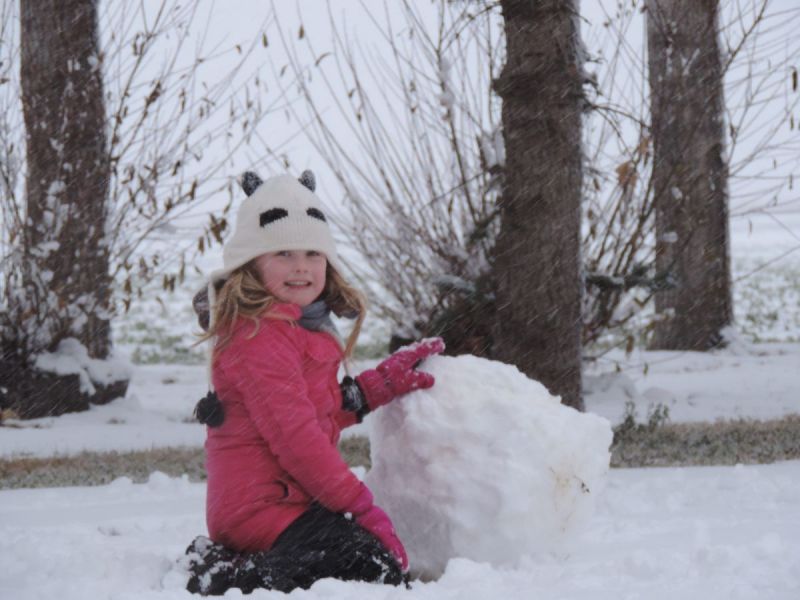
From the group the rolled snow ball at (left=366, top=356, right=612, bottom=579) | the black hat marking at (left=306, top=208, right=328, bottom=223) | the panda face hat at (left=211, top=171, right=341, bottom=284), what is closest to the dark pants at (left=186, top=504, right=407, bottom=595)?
the rolled snow ball at (left=366, top=356, right=612, bottom=579)

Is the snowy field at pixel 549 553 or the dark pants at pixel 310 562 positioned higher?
the dark pants at pixel 310 562

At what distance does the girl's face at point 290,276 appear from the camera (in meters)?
3.65

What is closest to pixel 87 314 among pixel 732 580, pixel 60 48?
pixel 60 48

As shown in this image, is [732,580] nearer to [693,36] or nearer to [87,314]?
[87,314]

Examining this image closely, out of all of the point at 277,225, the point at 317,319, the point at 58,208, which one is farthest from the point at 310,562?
the point at 58,208

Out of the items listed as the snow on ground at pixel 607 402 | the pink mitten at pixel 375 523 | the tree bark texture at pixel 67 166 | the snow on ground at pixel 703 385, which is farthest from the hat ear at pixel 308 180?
the tree bark texture at pixel 67 166

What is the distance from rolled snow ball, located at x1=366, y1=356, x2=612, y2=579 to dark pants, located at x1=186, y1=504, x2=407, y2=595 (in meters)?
0.32

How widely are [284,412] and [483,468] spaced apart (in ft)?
2.34

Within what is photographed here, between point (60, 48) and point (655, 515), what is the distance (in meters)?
5.99

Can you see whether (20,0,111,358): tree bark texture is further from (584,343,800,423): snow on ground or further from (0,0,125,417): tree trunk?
(584,343,800,423): snow on ground

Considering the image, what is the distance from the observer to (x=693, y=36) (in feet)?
32.1

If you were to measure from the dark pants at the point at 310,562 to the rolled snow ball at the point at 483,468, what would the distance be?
1.04 feet

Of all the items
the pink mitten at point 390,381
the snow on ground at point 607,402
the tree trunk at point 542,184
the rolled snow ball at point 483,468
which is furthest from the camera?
the snow on ground at point 607,402

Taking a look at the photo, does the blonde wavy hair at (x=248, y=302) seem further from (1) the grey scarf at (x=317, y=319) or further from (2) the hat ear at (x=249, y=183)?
(2) the hat ear at (x=249, y=183)
